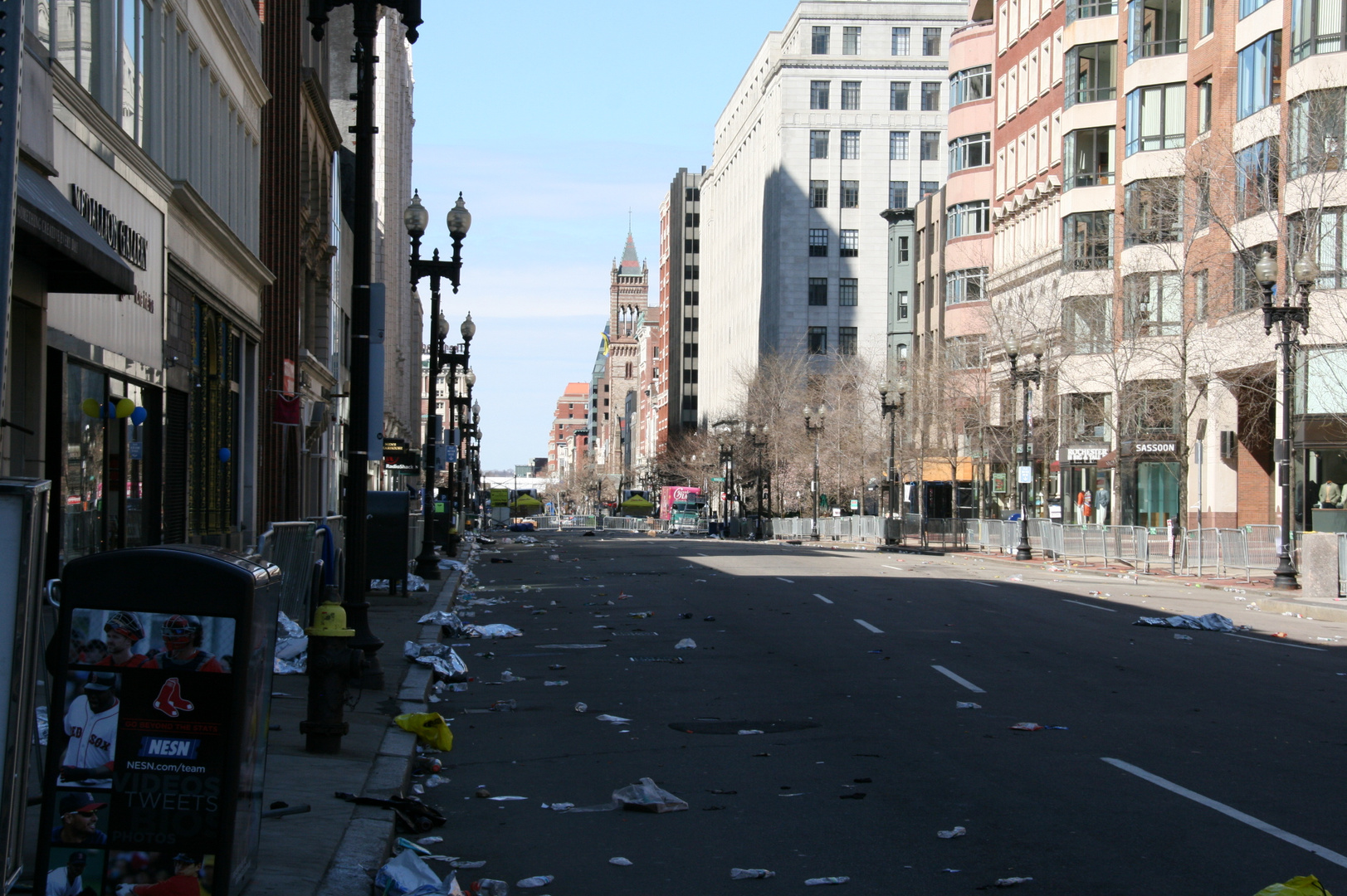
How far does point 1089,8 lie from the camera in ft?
184

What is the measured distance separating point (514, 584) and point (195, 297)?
898 centimetres

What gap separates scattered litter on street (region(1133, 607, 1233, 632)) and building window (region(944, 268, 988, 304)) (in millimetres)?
53175

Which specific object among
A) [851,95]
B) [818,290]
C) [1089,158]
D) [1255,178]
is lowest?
[1255,178]

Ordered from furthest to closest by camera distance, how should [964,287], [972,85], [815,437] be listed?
[964,287], [972,85], [815,437]

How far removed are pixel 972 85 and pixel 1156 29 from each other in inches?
953

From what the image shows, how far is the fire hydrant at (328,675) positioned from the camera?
30.0 feet

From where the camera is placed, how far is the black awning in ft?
35.6

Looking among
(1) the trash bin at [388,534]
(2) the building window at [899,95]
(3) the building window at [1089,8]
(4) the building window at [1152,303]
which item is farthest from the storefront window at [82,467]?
(2) the building window at [899,95]

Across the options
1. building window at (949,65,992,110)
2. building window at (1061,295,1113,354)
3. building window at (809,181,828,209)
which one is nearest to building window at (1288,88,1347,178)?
building window at (1061,295,1113,354)

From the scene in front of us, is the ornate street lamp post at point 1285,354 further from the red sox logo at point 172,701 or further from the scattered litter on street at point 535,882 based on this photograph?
the red sox logo at point 172,701

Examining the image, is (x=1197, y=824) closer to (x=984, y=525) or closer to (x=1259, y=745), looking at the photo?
(x=1259, y=745)

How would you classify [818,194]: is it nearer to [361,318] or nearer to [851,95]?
[851,95]

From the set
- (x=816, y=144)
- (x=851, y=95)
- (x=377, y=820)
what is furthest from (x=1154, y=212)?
(x=851, y=95)

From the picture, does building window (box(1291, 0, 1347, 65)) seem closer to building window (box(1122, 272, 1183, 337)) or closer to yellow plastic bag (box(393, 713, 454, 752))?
building window (box(1122, 272, 1183, 337))
